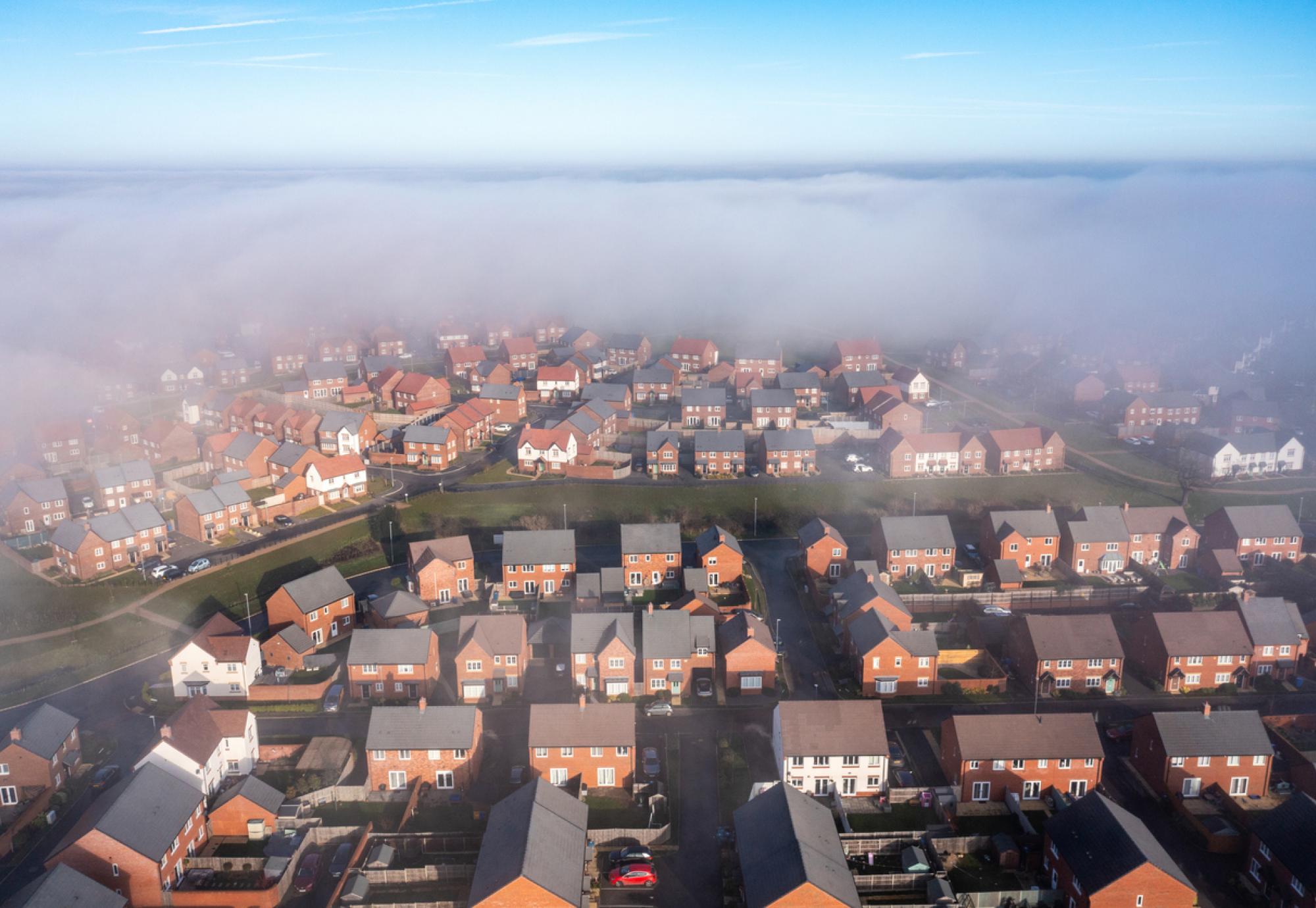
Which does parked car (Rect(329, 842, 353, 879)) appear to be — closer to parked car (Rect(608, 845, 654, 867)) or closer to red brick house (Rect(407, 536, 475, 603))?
parked car (Rect(608, 845, 654, 867))

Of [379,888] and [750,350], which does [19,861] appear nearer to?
[379,888]

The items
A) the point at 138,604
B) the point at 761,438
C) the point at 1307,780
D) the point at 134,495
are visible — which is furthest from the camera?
the point at 761,438

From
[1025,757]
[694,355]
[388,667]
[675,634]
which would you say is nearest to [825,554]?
[675,634]

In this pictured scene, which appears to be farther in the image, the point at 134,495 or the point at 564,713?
→ the point at 134,495

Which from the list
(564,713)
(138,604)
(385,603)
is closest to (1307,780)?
(564,713)

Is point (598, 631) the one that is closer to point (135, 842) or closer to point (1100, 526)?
point (135, 842)

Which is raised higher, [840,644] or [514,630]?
[514,630]

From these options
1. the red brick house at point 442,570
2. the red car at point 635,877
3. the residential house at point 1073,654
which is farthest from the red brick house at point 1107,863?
the red brick house at point 442,570
